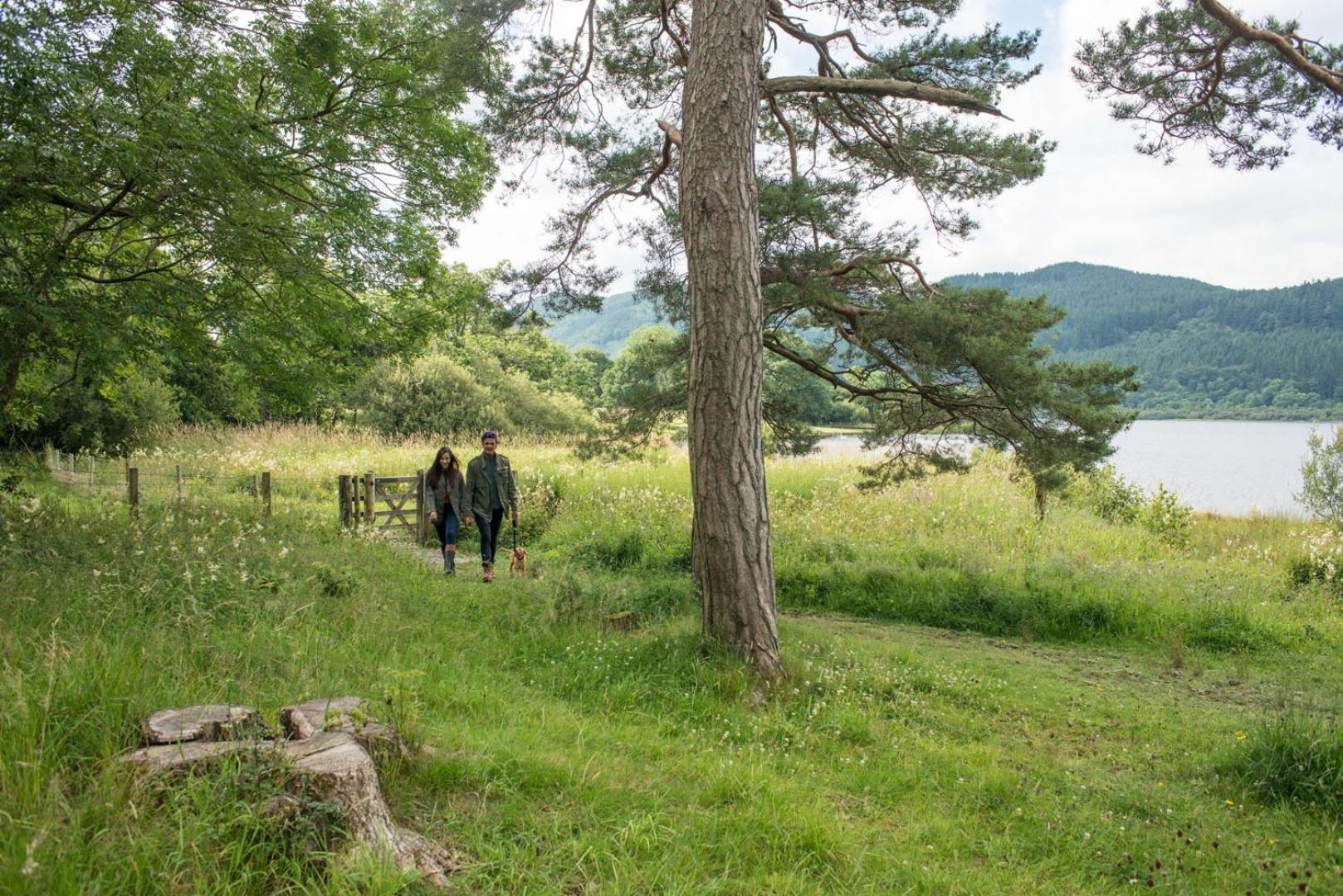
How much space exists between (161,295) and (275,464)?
13021mm

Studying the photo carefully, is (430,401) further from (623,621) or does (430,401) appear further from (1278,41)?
(1278,41)

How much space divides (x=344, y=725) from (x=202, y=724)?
569mm

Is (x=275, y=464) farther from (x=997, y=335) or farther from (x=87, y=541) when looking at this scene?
(x=997, y=335)

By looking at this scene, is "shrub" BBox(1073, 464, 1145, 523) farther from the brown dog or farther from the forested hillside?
the forested hillside

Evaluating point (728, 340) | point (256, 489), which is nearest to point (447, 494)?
point (728, 340)

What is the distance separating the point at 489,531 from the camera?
10.1m

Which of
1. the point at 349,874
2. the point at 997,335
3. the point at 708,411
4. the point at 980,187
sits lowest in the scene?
the point at 349,874

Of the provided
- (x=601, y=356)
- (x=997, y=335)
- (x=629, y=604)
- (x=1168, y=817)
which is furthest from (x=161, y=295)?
(x=601, y=356)

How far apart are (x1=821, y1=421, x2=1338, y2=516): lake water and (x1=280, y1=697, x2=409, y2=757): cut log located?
24.0ft

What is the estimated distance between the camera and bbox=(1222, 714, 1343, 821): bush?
4.10 meters

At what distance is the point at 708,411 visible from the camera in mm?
5977

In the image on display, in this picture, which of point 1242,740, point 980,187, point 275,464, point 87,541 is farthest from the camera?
point 275,464

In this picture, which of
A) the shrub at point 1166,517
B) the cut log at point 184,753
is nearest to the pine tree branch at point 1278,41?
the shrub at point 1166,517

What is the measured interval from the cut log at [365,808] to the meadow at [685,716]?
10 centimetres
